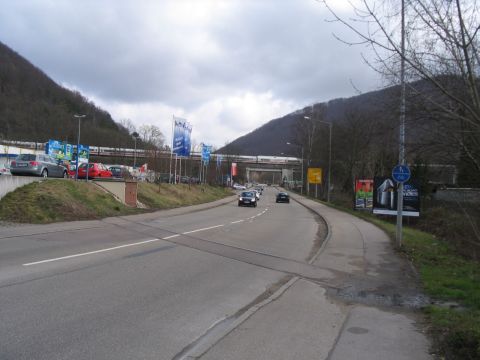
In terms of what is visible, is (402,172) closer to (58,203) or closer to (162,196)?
(58,203)

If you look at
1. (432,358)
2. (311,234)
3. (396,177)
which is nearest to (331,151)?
(311,234)

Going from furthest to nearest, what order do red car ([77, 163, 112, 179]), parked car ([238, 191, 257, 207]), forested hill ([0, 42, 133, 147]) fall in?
forested hill ([0, 42, 133, 147]) → parked car ([238, 191, 257, 207]) → red car ([77, 163, 112, 179])

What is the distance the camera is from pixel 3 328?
588 cm

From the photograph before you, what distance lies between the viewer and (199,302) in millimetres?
7949

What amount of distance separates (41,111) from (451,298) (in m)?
116

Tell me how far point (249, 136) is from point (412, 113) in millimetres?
141705

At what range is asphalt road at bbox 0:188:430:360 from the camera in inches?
222

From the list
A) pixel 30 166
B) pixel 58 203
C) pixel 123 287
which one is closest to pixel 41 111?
pixel 30 166

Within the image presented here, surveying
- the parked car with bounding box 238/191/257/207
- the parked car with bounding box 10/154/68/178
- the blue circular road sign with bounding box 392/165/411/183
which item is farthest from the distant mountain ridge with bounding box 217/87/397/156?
the parked car with bounding box 10/154/68/178

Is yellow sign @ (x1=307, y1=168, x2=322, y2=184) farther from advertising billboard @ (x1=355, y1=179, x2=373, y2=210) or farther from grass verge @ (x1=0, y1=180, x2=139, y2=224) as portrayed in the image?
grass verge @ (x1=0, y1=180, x2=139, y2=224)

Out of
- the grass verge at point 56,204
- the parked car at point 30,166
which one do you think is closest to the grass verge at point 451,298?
the grass verge at point 56,204

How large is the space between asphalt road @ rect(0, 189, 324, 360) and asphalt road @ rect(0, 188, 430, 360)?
24 mm

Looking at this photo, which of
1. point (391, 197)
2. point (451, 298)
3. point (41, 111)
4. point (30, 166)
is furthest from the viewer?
point (41, 111)

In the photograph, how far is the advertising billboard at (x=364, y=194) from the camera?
3991 centimetres
